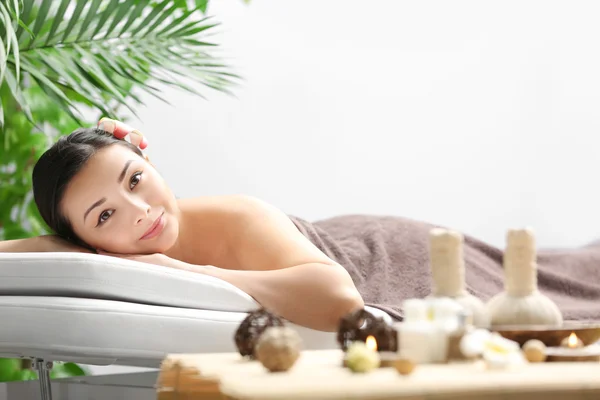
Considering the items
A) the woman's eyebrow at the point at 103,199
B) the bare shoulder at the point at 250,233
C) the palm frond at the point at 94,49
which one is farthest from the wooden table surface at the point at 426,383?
the palm frond at the point at 94,49

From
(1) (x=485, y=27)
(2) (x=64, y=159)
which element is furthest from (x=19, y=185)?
(1) (x=485, y=27)

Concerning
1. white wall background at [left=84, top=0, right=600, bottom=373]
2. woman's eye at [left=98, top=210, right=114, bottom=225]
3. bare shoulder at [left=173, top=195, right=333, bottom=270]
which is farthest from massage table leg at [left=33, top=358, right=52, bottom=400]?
white wall background at [left=84, top=0, right=600, bottom=373]

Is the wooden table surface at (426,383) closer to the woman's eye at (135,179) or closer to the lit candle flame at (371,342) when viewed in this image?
the lit candle flame at (371,342)

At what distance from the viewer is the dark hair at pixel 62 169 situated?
161 cm

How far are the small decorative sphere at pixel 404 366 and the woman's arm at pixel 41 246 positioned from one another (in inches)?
43.2

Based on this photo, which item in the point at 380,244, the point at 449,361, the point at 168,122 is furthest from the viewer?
the point at 168,122

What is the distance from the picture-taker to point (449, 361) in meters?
0.86

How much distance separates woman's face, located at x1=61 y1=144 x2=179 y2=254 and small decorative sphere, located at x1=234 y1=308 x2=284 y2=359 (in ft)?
2.16

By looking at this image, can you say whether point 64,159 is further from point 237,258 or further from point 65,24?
point 65,24

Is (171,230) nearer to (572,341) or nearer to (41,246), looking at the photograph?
(41,246)

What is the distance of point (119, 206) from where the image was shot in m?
1.58

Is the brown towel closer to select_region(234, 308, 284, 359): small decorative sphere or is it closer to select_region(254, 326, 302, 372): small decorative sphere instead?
select_region(234, 308, 284, 359): small decorative sphere

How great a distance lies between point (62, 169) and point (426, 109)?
244cm

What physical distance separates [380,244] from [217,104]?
60.1 inches
